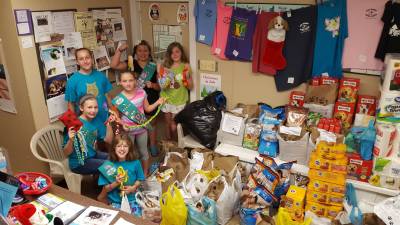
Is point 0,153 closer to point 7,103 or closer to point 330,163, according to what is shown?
point 7,103

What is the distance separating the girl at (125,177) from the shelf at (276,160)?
870 mm

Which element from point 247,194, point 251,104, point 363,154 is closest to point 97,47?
point 251,104

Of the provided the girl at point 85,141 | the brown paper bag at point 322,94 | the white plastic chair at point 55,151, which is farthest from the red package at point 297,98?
the white plastic chair at point 55,151

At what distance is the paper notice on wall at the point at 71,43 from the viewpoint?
9.85ft

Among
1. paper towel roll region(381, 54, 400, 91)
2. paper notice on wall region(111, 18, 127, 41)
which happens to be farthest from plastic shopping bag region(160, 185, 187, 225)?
paper notice on wall region(111, 18, 127, 41)

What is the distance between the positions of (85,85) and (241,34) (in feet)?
4.98

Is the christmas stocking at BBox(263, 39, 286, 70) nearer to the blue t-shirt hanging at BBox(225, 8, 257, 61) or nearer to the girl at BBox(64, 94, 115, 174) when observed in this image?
the blue t-shirt hanging at BBox(225, 8, 257, 61)

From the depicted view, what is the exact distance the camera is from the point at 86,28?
318cm

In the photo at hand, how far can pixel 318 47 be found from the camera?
285 cm

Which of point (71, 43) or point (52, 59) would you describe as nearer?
point (52, 59)

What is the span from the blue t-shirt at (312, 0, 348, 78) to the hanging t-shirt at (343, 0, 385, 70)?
0.18ft

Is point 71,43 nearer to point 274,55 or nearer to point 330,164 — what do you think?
point 274,55

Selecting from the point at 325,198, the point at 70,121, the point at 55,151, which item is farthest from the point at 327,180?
the point at 55,151

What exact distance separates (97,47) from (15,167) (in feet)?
4.73
